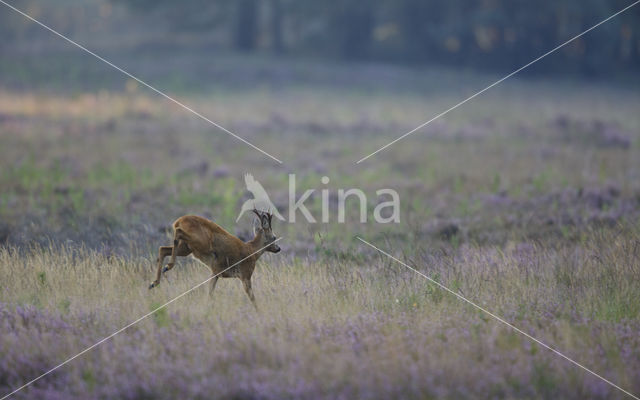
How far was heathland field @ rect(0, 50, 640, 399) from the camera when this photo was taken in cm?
543

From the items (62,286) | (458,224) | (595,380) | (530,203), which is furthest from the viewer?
(530,203)

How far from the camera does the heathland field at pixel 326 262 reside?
543 centimetres

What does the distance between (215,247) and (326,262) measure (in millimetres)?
2256

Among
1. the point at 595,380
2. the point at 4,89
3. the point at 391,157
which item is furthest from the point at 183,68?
the point at 595,380

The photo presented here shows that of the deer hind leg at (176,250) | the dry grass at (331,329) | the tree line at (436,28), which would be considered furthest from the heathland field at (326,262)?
the tree line at (436,28)

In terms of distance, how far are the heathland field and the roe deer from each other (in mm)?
398

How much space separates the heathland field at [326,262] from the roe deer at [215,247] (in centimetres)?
40

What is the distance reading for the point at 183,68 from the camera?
39281 mm

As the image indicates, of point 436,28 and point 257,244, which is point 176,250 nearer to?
point 257,244

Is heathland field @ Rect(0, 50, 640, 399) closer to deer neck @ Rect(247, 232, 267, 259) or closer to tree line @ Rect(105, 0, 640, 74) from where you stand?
deer neck @ Rect(247, 232, 267, 259)

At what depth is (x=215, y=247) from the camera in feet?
20.7

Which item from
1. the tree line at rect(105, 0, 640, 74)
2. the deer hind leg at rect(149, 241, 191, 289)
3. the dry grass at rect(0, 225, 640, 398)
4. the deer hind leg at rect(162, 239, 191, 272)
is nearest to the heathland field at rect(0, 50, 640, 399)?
the dry grass at rect(0, 225, 640, 398)

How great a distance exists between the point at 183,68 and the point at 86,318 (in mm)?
34443

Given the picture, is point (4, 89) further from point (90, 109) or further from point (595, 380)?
point (595, 380)
